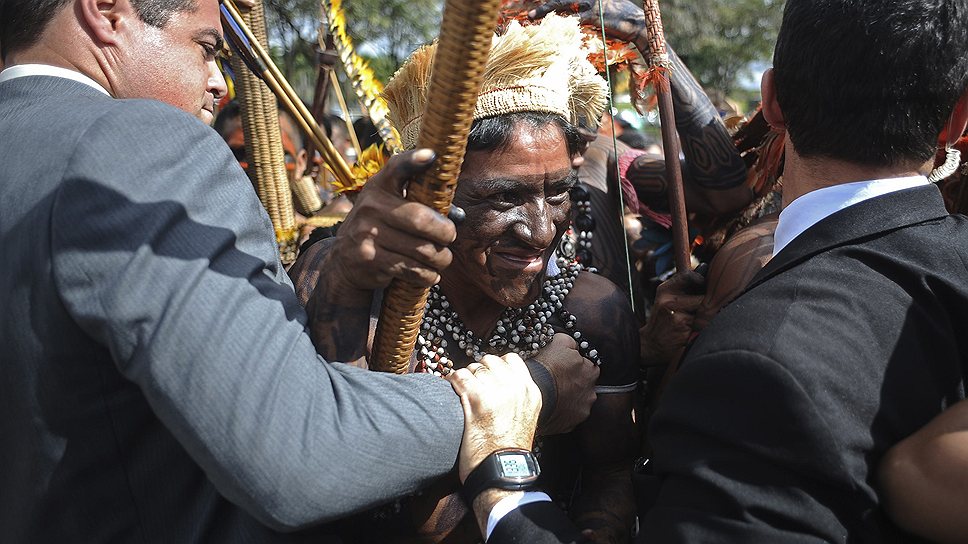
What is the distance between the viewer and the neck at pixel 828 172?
1.52 m

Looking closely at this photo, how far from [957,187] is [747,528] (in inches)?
79.6

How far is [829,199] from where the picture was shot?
1542mm

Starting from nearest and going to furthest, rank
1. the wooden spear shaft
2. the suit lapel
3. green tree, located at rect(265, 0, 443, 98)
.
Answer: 1. the suit lapel
2. the wooden spear shaft
3. green tree, located at rect(265, 0, 443, 98)

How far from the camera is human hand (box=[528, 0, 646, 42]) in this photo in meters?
2.85

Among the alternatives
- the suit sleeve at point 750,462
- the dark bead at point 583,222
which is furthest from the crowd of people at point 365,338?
the dark bead at point 583,222

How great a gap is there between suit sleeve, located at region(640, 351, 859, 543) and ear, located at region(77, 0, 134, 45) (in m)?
1.29

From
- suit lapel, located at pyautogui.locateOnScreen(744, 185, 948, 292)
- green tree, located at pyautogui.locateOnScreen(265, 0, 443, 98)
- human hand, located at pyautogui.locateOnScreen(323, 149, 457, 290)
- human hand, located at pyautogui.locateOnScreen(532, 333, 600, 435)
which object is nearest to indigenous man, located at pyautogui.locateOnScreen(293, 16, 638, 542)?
human hand, located at pyautogui.locateOnScreen(532, 333, 600, 435)

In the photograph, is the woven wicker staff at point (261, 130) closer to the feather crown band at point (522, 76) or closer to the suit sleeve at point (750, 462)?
the feather crown band at point (522, 76)

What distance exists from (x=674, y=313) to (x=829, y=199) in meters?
1.01

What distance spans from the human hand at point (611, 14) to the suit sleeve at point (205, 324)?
5.58 feet

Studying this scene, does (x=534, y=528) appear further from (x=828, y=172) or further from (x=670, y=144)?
(x=670, y=144)

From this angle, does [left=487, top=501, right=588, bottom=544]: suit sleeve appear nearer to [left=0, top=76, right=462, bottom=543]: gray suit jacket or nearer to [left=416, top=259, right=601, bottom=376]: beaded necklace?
[left=0, top=76, right=462, bottom=543]: gray suit jacket

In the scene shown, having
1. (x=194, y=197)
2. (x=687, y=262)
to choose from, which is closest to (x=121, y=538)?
(x=194, y=197)

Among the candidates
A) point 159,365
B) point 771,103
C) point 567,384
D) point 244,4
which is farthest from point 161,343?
point 244,4
